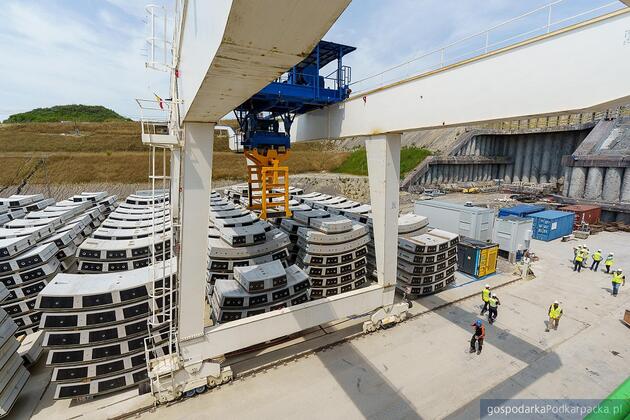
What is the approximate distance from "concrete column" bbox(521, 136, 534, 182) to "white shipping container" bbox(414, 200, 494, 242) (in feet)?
92.0

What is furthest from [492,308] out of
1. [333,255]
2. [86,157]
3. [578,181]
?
[86,157]

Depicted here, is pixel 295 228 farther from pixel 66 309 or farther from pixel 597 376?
pixel 597 376

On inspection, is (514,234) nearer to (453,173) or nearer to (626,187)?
(626,187)

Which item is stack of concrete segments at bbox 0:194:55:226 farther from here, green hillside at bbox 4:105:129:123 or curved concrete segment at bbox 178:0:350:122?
green hillside at bbox 4:105:129:123

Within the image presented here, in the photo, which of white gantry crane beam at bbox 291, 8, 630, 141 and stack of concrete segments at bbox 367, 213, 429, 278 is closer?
white gantry crane beam at bbox 291, 8, 630, 141

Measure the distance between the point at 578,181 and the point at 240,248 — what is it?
30108mm

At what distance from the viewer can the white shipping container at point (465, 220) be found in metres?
15.1

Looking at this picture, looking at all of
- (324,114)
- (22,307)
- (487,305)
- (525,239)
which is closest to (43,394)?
(22,307)

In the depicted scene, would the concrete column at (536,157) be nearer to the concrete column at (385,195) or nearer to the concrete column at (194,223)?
the concrete column at (385,195)

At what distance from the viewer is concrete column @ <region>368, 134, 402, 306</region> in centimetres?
776

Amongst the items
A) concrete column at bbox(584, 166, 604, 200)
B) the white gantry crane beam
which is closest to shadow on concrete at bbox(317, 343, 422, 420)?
the white gantry crane beam

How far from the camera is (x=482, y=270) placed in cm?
1332

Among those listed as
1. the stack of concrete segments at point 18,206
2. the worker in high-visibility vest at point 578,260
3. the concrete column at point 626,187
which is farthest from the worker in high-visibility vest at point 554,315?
the stack of concrete segments at point 18,206

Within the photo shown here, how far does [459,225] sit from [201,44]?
631 inches
